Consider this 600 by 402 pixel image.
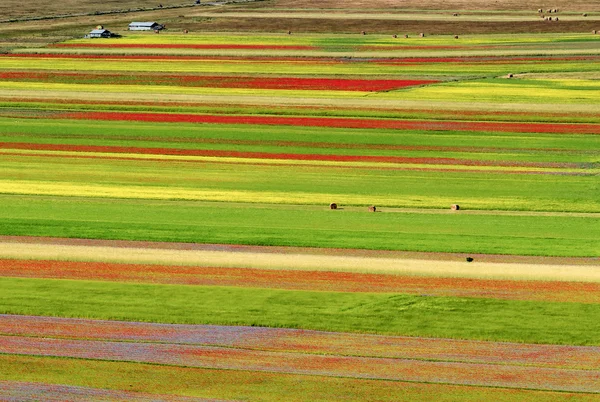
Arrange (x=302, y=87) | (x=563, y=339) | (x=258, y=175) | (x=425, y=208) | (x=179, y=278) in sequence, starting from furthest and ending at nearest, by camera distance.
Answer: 1. (x=302, y=87)
2. (x=258, y=175)
3. (x=425, y=208)
4. (x=179, y=278)
5. (x=563, y=339)

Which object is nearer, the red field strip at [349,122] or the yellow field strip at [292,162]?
the yellow field strip at [292,162]

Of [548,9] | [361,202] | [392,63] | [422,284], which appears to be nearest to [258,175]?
[361,202]

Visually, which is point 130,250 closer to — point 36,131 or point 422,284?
point 422,284

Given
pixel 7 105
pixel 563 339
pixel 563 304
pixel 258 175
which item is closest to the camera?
pixel 563 339

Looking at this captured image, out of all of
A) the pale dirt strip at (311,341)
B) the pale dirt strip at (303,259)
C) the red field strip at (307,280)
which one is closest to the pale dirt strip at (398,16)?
the pale dirt strip at (303,259)

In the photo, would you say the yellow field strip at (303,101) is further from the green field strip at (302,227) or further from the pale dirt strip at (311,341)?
the pale dirt strip at (311,341)
